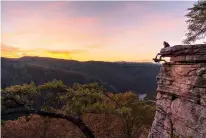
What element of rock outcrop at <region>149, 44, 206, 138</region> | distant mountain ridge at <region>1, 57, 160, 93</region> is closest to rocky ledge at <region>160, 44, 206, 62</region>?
rock outcrop at <region>149, 44, 206, 138</region>

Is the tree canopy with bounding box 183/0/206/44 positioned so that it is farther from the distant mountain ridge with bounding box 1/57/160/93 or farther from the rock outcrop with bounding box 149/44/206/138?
the distant mountain ridge with bounding box 1/57/160/93

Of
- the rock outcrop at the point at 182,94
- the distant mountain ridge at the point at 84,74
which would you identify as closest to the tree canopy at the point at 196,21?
the rock outcrop at the point at 182,94

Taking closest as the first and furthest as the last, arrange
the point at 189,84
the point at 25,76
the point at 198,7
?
the point at 189,84 → the point at 198,7 → the point at 25,76

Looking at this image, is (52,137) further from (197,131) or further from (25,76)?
(25,76)

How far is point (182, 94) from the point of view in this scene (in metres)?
12.7

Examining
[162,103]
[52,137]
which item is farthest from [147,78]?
[162,103]

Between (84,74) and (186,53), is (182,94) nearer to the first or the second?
(186,53)

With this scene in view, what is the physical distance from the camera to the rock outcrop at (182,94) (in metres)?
11.4

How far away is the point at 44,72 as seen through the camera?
371 feet

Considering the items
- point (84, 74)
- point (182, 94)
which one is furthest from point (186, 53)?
point (84, 74)

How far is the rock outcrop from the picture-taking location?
1139cm

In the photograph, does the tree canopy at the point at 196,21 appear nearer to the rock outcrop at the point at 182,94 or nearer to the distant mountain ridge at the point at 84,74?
the rock outcrop at the point at 182,94

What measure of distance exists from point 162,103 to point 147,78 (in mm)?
156582

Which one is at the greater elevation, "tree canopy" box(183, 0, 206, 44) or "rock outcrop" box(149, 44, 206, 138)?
"tree canopy" box(183, 0, 206, 44)
